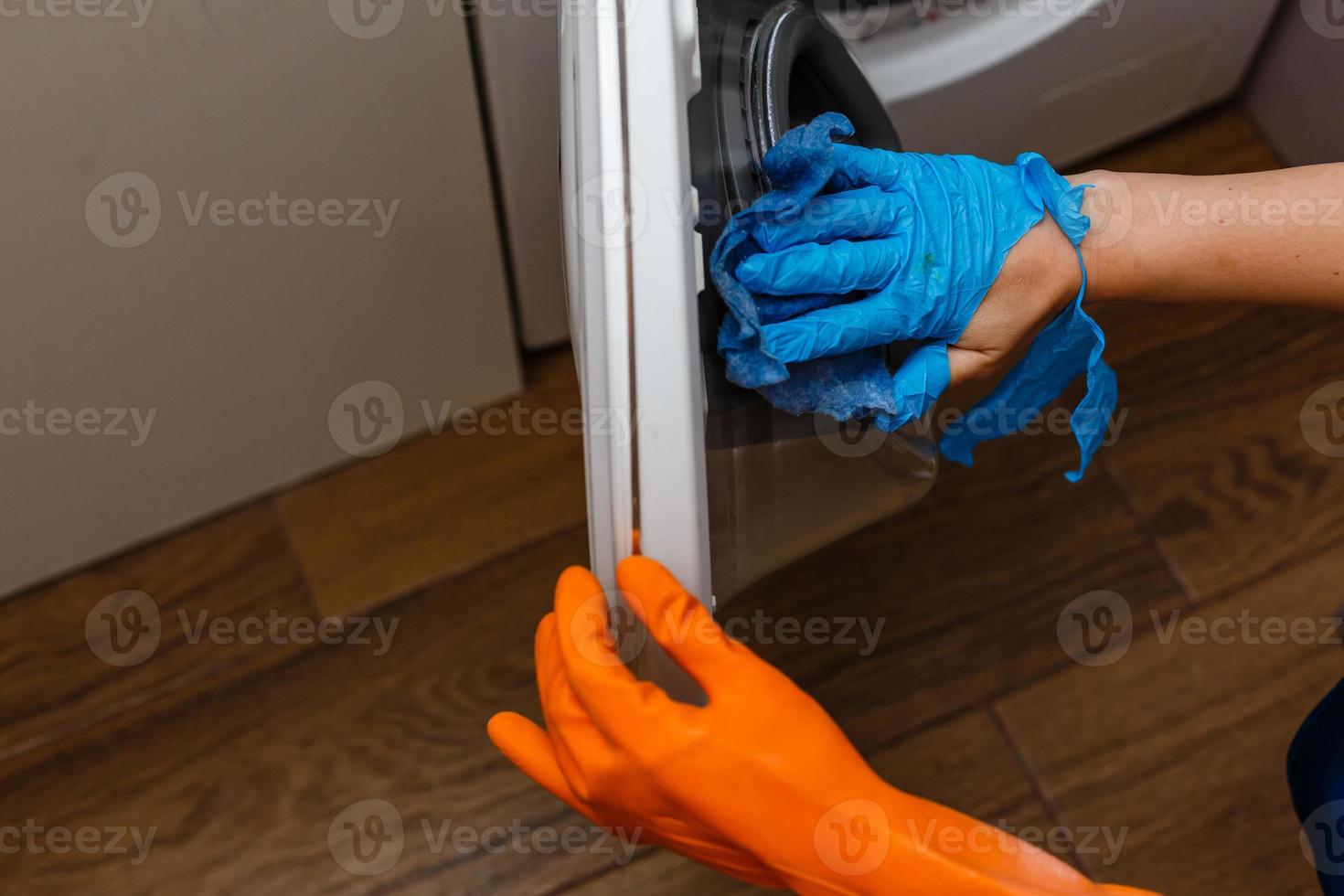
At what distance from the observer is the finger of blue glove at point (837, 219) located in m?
0.58

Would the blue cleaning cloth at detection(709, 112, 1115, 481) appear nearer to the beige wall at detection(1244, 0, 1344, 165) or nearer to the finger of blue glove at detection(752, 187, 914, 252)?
the finger of blue glove at detection(752, 187, 914, 252)

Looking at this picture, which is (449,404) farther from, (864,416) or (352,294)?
(864,416)

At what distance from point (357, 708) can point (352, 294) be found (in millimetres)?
402

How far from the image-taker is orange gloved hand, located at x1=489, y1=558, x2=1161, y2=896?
1.72ft

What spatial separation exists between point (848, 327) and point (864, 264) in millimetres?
34

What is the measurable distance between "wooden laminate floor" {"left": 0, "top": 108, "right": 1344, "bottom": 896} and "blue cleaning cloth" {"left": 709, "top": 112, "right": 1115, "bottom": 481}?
0.45m

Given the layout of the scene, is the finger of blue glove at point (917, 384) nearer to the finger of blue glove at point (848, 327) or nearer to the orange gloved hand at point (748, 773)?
the finger of blue glove at point (848, 327)

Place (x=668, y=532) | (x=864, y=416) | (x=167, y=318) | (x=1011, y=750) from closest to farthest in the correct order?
(x=668, y=532), (x=864, y=416), (x=167, y=318), (x=1011, y=750)

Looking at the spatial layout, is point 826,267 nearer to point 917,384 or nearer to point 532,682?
point 917,384

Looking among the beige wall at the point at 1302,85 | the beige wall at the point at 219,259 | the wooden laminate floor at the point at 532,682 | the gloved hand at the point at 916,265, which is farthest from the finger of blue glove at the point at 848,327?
the beige wall at the point at 1302,85

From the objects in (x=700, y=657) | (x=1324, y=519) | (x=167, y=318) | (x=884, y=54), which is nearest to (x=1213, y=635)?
(x=1324, y=519)

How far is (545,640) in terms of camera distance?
592 mm

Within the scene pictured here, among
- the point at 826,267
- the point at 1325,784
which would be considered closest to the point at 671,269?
the point at 826,267

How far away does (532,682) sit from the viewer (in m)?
1.07
